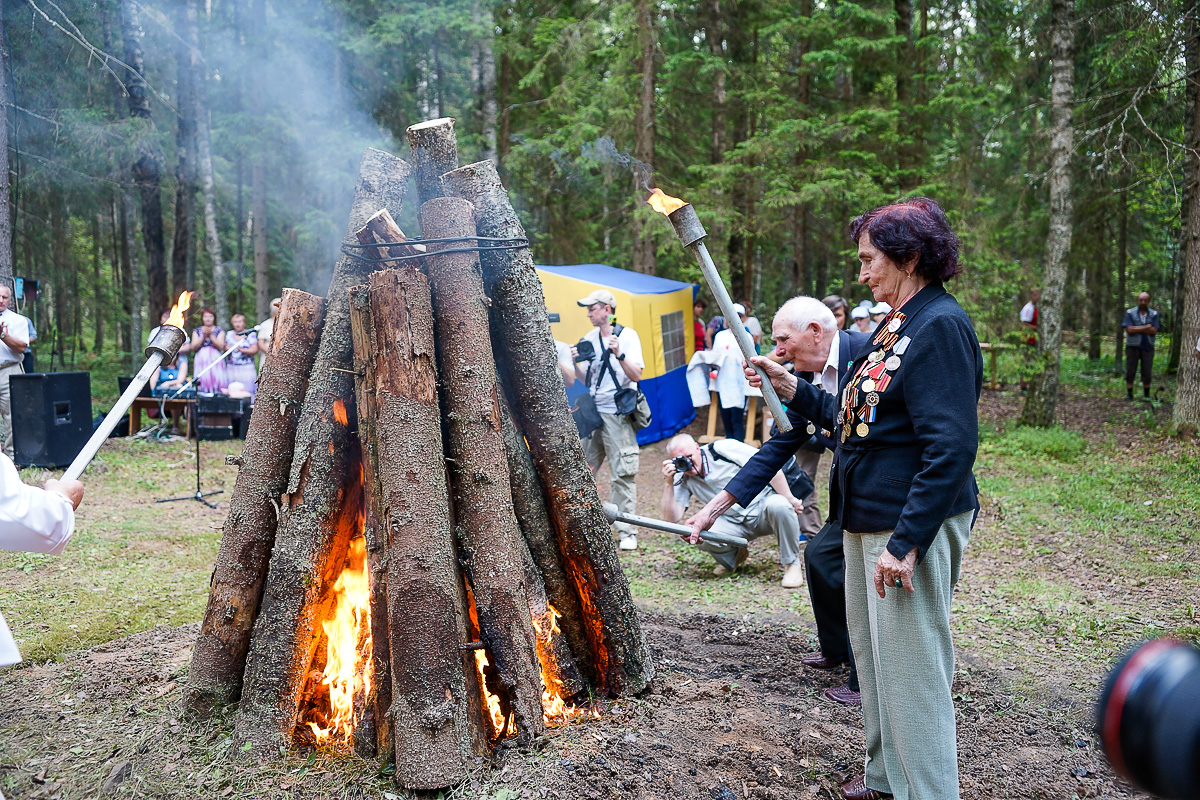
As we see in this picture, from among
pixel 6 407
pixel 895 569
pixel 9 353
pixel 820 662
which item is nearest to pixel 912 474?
pixel 895 569

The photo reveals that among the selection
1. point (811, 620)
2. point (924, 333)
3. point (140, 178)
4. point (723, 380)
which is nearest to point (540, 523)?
point (924, 333)

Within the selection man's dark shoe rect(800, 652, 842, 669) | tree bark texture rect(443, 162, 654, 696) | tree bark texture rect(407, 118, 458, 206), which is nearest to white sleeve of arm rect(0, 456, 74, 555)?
tree bark texture rect(443, 162, 654, 696)

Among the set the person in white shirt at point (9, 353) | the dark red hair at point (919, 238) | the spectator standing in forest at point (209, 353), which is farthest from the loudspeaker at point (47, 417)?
the dark red hair at point (919, 238)

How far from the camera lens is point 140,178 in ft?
53.3

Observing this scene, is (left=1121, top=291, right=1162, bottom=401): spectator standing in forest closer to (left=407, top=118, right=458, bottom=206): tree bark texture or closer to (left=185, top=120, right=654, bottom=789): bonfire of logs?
(left=185, top=120, right=654, bottom=789): bonfire of logs

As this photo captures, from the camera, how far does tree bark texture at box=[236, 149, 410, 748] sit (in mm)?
3143

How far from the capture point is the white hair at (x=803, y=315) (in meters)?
3.84

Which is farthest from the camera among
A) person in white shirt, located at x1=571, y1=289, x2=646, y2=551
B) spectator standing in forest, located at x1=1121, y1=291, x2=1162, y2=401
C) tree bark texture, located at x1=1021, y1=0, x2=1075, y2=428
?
spectator standing in forest, located at x1=1121, y1=291, x2=1162, y2=401

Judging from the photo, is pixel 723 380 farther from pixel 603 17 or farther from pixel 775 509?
pixel 603 17

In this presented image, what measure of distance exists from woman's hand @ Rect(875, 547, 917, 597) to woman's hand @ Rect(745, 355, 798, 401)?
0.98m

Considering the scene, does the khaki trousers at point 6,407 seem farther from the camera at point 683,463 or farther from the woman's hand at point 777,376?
the woman's hand at point 777,376

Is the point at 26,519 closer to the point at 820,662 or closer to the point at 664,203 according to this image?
the point at 664,203

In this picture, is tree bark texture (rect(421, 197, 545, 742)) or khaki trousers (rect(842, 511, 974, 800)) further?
tree bark texture (rect(421, 197, 545, 742))

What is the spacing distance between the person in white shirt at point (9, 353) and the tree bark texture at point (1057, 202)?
1355cm
